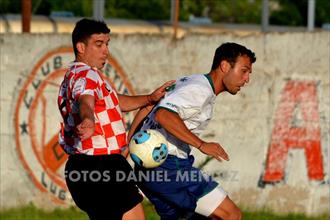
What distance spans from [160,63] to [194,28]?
7789 mm

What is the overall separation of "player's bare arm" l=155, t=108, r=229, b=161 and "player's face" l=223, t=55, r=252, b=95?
554 mm

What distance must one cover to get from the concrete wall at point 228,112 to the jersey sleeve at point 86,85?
158 inches

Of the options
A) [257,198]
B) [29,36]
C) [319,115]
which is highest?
[29,36]

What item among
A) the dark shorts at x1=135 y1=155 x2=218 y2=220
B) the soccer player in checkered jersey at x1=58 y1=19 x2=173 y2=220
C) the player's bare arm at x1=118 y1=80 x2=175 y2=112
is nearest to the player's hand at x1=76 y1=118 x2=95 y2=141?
the soccer player in checkered jersey at x1=58 y1=19 x2=173 y2=220

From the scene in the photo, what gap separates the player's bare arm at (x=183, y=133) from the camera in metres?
8.04

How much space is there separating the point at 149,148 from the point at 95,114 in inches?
19.1

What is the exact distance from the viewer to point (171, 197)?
27.7ft

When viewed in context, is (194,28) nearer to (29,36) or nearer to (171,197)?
(29,36)

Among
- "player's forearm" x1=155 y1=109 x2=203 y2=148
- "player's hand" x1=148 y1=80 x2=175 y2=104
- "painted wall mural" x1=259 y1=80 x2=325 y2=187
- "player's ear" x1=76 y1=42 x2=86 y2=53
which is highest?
"player's ear" x1=76 y1=42 x2=86 y2=53

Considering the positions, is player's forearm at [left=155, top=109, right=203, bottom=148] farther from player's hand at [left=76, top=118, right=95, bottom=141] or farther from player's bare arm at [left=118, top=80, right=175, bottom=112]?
player's hand at [left=76, top=118, right=95, bottom=141]

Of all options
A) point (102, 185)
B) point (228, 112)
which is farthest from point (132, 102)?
point (228, 112)

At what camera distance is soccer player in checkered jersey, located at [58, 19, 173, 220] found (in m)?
8.02

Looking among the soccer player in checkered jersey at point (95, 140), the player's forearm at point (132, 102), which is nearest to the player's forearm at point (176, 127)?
the soccer player in checkered jersey at point (95, 140)

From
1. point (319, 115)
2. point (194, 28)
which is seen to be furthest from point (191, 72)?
point (194, 28)
